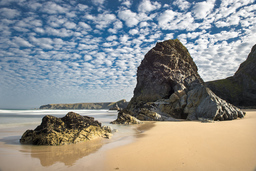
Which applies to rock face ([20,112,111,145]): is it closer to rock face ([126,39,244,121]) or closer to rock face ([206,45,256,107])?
rock face ([126,39,244,121])

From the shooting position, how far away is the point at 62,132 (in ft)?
24.2

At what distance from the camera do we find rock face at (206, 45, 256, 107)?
40.0 meters

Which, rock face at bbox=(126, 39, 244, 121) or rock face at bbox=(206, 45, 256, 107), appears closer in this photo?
rock face at bbox=(126, 39, 244, 121)

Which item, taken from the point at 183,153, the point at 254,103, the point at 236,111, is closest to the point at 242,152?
the point at 183,153

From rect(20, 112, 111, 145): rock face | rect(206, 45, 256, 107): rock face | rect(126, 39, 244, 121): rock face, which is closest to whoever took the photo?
rect(20, 112, 111, 145): rock face

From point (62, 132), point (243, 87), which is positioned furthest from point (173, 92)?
point (243, 87)

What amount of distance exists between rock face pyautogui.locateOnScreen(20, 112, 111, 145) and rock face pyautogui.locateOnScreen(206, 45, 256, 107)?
45470 mm

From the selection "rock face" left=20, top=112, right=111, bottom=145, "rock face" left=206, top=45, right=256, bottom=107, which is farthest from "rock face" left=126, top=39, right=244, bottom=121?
"rock face" left=206, top=45, right=256, bottom=107

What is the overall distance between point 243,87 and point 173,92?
101 ft

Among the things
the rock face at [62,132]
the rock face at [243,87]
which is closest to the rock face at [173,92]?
the rock face at [62,132]

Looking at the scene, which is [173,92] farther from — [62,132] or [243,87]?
[243,87]

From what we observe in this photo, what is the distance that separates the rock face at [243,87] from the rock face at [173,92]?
873 inches

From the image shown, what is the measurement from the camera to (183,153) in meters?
4.75

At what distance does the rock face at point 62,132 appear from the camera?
6.87 m
